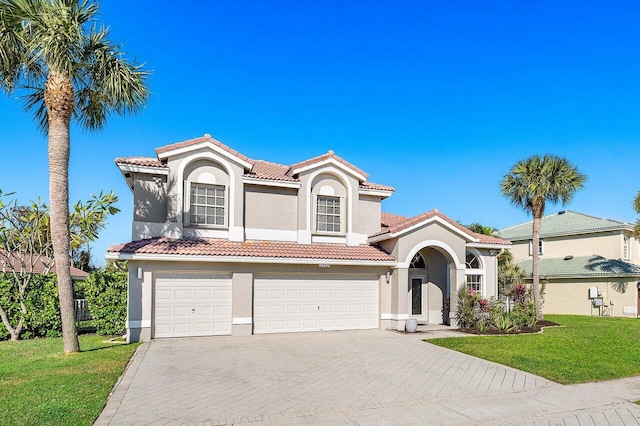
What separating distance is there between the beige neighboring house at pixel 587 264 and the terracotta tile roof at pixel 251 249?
713 inches

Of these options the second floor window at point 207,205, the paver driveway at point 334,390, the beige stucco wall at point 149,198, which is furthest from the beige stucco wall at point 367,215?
the beige stucco wall at point 149,198

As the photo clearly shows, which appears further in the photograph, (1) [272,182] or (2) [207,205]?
(1) [272,182]

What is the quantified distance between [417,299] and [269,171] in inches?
353

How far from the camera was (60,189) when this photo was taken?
12.9 meters

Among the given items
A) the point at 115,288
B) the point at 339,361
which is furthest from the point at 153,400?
the point at 115,288

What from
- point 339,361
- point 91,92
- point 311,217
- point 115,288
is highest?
point 91,92

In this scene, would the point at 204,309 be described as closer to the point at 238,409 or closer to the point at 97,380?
the point at 97,380

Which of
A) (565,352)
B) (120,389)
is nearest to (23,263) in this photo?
(120,389)

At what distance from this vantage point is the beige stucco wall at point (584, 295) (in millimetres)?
29328

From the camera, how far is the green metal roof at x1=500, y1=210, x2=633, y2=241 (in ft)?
106

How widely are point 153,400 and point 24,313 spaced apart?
36.1ft

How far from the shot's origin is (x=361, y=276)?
1911 cm

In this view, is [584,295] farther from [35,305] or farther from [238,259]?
[35,305]

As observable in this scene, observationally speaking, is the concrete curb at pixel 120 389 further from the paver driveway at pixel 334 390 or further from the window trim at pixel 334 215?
the window trim at pixel 334 215
